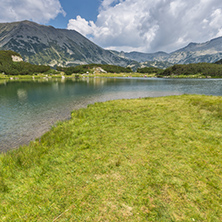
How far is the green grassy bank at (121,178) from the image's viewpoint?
242 inches

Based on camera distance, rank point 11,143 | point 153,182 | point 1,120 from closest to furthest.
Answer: point 153,182 → point 11,143 → point 1,120

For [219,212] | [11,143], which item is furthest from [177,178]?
[11,143]

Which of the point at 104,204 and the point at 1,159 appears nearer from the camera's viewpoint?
the point at 104,204

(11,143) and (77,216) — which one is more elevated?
(77,216)

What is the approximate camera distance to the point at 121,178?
26.4ft

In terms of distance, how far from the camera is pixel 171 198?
21.7 ft

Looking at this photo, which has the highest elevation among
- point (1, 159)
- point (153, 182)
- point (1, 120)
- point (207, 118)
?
point (207, 118)

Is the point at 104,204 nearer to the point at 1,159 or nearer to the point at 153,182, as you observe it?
the point at 153,182

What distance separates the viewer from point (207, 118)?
653 inches

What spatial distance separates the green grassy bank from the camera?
6145 mm

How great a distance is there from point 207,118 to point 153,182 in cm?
1423

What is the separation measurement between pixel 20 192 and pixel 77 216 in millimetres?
4511

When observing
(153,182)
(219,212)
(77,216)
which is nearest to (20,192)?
(77,216)

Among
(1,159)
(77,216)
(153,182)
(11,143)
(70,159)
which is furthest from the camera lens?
(11,143)
